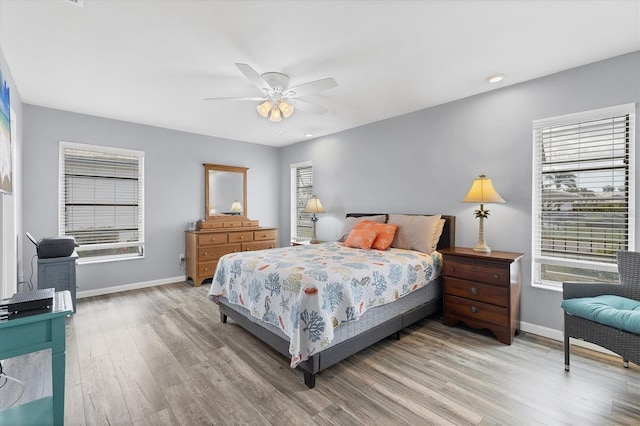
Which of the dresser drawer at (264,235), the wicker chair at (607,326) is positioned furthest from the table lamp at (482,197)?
the dresser drawer at (264,235)

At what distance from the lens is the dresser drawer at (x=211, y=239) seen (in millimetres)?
4727

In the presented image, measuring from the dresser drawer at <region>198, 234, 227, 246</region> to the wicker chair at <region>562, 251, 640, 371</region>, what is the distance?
14.8 feet

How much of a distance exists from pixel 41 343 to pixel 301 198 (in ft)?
15.8

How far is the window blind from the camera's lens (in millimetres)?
5852

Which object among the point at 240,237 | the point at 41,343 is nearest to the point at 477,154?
the point at 240,237

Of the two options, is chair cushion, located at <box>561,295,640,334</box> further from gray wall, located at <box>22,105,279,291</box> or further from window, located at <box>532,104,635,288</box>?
gray wall, located at <box>22,105,279,291</box>

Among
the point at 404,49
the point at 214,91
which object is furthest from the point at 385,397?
the point at 214,91

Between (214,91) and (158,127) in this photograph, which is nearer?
(214,91)

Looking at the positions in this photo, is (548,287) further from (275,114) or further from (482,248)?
(275,114)

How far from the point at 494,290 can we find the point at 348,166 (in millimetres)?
2936

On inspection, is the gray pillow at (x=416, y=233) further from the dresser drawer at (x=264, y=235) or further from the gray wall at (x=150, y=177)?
the gray wall at (x=150, y=177)

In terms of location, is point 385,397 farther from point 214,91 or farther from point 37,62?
point 37,62

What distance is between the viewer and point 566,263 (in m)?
2.86

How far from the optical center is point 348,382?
216 cm
